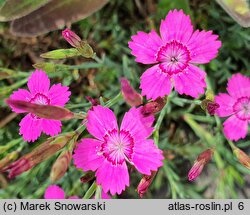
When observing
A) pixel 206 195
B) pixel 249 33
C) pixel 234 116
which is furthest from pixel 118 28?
→ pixel 206 195

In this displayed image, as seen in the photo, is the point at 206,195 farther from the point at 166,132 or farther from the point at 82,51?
the point at 82,51

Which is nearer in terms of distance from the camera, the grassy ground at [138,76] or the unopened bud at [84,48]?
the unopened bud at [84,48]

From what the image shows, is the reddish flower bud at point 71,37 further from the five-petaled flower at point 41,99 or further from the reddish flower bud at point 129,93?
the reddish flower bud at point 129,93

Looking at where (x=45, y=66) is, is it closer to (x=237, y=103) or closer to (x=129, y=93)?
(x=129, y=93)

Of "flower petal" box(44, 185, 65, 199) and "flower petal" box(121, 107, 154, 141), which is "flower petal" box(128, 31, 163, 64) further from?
"flower petal" box(44, 185, 65, 199)

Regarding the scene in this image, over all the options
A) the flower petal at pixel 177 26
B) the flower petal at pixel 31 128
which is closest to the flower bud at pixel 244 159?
A: the flower petal at pixel 177 26

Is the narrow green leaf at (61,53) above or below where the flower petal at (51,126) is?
above

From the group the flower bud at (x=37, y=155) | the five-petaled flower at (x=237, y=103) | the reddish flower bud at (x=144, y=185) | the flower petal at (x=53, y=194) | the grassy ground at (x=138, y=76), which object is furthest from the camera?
the grassy ground at (x=138, y=76)
